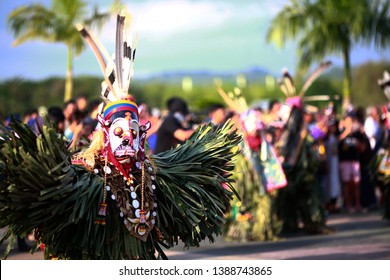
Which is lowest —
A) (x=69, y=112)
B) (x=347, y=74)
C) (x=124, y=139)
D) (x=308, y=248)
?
(x=308, y=248)

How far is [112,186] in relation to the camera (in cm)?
691

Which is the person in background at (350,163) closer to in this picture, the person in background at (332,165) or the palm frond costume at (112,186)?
the person in background at (332,165)

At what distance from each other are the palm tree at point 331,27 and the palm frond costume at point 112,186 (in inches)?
625

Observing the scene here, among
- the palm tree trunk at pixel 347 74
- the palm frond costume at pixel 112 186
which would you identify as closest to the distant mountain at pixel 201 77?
the palm tree trunk at pixel 347 74

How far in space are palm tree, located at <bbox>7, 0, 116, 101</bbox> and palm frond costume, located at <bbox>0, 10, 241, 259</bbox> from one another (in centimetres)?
1363

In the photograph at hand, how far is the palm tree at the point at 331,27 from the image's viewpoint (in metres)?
23.0

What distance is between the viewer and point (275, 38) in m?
23.5

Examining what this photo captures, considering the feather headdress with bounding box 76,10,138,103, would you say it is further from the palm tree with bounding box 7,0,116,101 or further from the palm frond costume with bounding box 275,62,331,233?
the palm tree with bounding box 7,0,116,101

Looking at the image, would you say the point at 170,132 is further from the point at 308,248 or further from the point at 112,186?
the point at 112,186

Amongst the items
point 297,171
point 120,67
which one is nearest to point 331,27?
point 297,171

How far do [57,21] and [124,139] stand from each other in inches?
581
